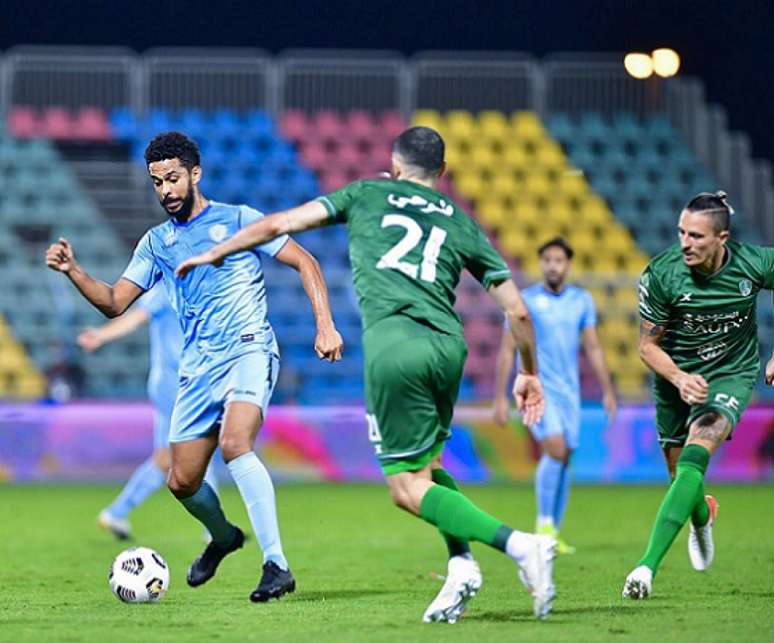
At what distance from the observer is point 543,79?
25.5 m

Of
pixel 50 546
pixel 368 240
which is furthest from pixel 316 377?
pixel 368 240

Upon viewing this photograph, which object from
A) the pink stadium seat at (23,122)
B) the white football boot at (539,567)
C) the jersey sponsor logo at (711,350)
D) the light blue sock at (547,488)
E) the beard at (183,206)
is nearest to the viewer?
the white football boot at (539,567)

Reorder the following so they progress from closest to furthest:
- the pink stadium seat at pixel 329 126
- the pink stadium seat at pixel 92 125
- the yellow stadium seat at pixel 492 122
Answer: the pink stadium seat at pixel 92 125, the pink stadium seat at pixel 329 126, the yellow stadium seat at pixel 492 122

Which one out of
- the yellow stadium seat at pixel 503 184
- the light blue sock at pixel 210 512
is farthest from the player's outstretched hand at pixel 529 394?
the yellow stadium seat at pixel 503 184

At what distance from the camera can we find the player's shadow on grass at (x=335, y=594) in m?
8.55

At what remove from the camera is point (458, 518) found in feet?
23.4

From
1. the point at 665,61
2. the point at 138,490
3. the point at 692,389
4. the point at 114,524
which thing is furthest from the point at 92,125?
the point at 692,389

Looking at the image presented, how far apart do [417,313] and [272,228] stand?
716 millimetres

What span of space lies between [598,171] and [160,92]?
263 inches

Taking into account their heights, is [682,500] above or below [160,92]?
below

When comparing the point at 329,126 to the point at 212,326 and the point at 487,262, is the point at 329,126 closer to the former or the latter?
the point at 212,326

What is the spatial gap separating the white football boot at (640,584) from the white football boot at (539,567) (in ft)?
4.62

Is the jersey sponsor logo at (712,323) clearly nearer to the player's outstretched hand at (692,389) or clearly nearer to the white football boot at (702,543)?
the player's outstretched hand at (692,389)

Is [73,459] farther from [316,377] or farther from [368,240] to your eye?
[368,240]
